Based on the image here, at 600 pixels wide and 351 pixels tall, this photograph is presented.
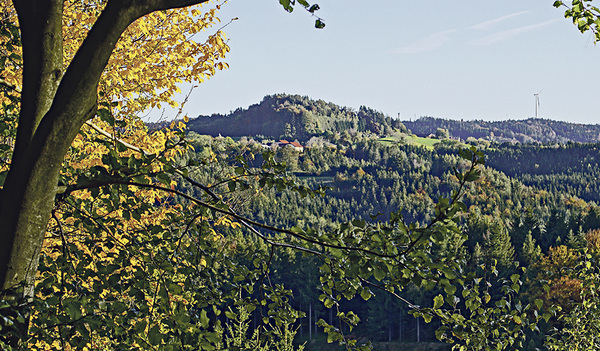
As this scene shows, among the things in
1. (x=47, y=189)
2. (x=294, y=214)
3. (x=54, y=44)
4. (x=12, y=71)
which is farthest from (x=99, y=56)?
(x=294, y=214)

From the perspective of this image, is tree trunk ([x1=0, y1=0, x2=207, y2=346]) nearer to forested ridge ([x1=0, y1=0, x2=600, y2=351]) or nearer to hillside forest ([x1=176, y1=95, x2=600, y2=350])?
forested ridge ([x1=0, y1=0, x2=600, y2=351])

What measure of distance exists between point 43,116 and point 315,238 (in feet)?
5.43

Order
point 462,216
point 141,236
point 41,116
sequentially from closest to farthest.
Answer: point 41,116
point 141,236
point 462,216

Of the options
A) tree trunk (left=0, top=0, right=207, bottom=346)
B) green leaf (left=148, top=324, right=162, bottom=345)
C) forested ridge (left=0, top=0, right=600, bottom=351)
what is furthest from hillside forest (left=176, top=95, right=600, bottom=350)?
tree trunk (left=0, top=0, right=207, bottom=346)

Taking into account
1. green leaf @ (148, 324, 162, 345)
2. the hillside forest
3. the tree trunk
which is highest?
the tree trunk

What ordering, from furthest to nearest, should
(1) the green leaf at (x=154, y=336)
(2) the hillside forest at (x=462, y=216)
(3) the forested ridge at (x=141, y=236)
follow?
(2) the hillside forest at (x=462, y=216), (3) the forested ridge at (x=141, y=236), (1) the green leaf at (x=154, y=336)

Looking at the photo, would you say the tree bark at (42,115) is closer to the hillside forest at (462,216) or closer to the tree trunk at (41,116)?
the tree trunk at (41,116)

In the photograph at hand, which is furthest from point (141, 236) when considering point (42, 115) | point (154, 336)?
point (154, 336)

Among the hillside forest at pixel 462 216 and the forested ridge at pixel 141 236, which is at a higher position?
the forested ridge at pixel 141 236

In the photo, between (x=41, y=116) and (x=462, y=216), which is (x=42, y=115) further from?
(x=462, y=216)

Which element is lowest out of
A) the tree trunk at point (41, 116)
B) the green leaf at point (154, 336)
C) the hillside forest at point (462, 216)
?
the hillside forest at point (462, 216)

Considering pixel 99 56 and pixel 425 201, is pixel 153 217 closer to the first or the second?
pixel 99 56

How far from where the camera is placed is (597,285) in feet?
21.9

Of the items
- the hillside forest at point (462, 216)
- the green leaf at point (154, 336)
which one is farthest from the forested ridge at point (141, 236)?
the hillside forest at point (462, 216)
